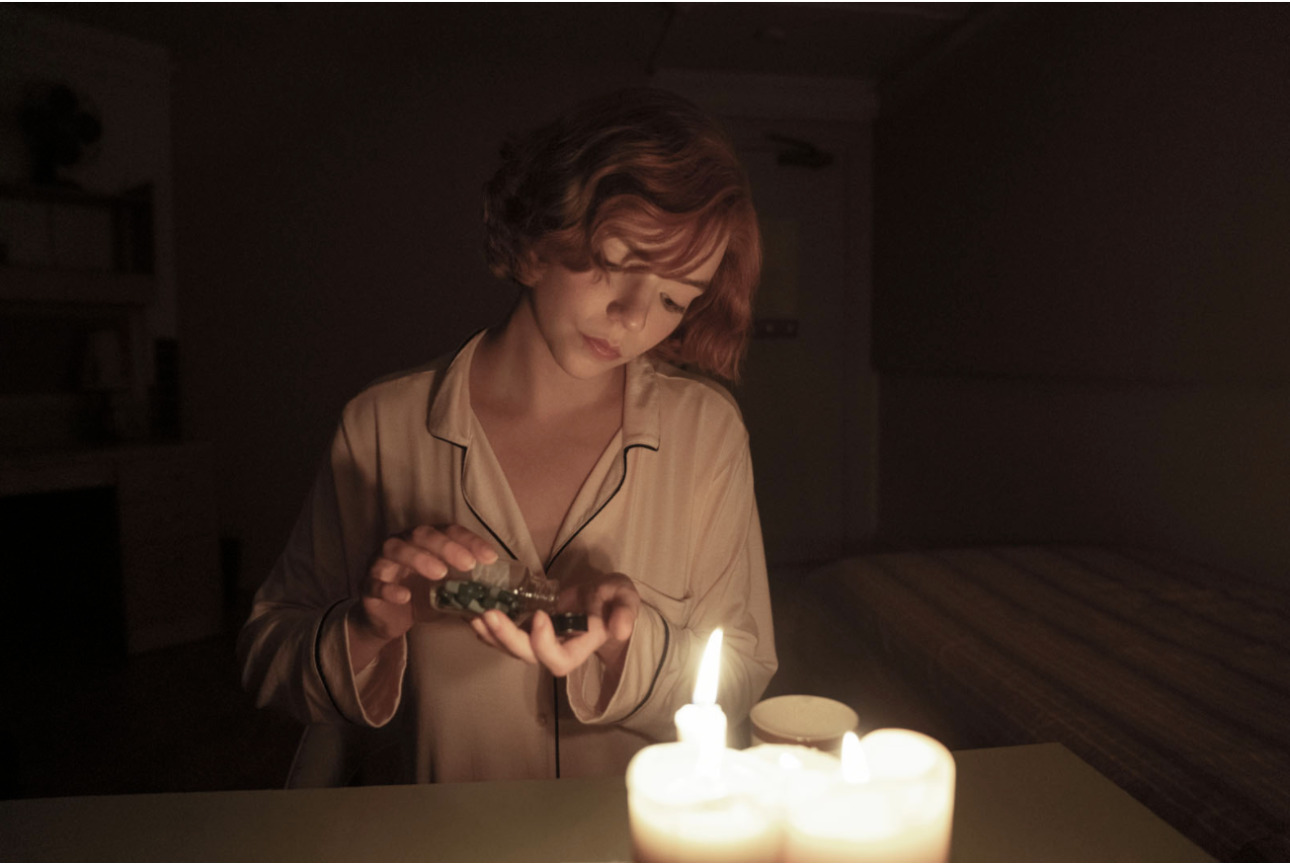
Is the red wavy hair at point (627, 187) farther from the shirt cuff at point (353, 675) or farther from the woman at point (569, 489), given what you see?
the shirt cuff at point (353, 675)

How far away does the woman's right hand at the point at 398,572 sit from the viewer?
572 millimetres

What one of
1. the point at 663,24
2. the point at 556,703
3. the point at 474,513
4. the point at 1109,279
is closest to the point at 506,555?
the point at 474,513

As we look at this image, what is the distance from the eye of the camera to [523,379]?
101 cm

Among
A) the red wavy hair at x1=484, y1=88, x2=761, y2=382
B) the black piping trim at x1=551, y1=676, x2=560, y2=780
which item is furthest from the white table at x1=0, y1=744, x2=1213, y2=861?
the red wavy hair at x1=484, y1=88, x2=761, y2=382

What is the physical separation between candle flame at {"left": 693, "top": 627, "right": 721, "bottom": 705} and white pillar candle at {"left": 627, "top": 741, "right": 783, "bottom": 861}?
0.07 m

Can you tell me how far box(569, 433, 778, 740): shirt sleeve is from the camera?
775 mm

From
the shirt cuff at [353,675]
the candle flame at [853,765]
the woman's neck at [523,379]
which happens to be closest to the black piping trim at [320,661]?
the shirt cuff at [353,675]

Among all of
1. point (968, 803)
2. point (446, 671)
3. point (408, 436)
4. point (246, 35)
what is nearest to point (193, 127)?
point (246, 35)

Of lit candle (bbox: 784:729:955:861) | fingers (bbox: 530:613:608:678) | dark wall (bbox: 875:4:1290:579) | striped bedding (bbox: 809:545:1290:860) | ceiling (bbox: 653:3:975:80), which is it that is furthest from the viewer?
ceiling (bbox: 653:3:975:80)

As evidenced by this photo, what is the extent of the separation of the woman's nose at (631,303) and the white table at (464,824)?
45cm

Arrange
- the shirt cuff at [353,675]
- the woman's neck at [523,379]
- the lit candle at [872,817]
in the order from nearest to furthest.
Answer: the lit candle at [872,817] → the shirt cuff at [353,675] → the woman's neck at [523,379]

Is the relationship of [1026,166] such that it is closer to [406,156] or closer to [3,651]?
[406,156]

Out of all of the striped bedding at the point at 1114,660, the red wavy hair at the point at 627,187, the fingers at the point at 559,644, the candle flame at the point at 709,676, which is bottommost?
the striped bedding at the point at 1114,660

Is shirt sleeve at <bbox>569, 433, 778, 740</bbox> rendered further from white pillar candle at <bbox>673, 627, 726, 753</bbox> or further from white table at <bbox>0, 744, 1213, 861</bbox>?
white pillar candle at <bbox>673, 627, 726, 753</bbox>
